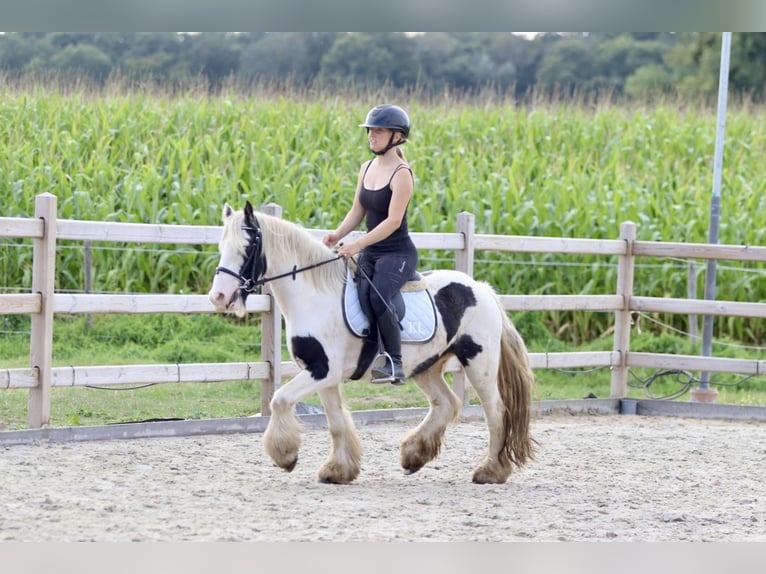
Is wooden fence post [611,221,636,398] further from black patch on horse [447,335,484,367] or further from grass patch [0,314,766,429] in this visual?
black patch on horse [447,335,484,367]

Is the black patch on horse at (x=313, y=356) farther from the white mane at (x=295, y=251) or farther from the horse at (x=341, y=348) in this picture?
the white mane at (x=295, y=251)

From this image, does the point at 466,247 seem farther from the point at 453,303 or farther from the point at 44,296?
the point at 44,296

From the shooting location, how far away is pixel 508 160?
16125 mm

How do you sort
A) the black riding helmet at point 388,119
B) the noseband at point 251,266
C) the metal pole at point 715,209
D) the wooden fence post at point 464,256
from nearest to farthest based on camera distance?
the noseband at point 251,266 < the black riding helmet at point 388,119 < the wooden fence post at point 464,256 < the metal pole at point 715,209

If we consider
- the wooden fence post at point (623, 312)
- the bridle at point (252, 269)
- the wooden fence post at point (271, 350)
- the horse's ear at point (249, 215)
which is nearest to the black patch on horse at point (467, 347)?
the bridle at point (252, 269)

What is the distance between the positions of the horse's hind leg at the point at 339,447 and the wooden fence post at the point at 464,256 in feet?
10.1

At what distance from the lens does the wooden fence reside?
7.13 metres

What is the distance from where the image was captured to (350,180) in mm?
14172

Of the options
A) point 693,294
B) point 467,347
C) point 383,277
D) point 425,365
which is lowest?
point 425,365

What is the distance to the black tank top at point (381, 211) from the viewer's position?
5922mm

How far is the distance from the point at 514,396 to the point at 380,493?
1.08 meters

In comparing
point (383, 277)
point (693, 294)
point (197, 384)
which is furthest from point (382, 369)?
point (693, 294)

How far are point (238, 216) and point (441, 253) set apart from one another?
7.61 metres

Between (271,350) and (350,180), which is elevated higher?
(350,180)
